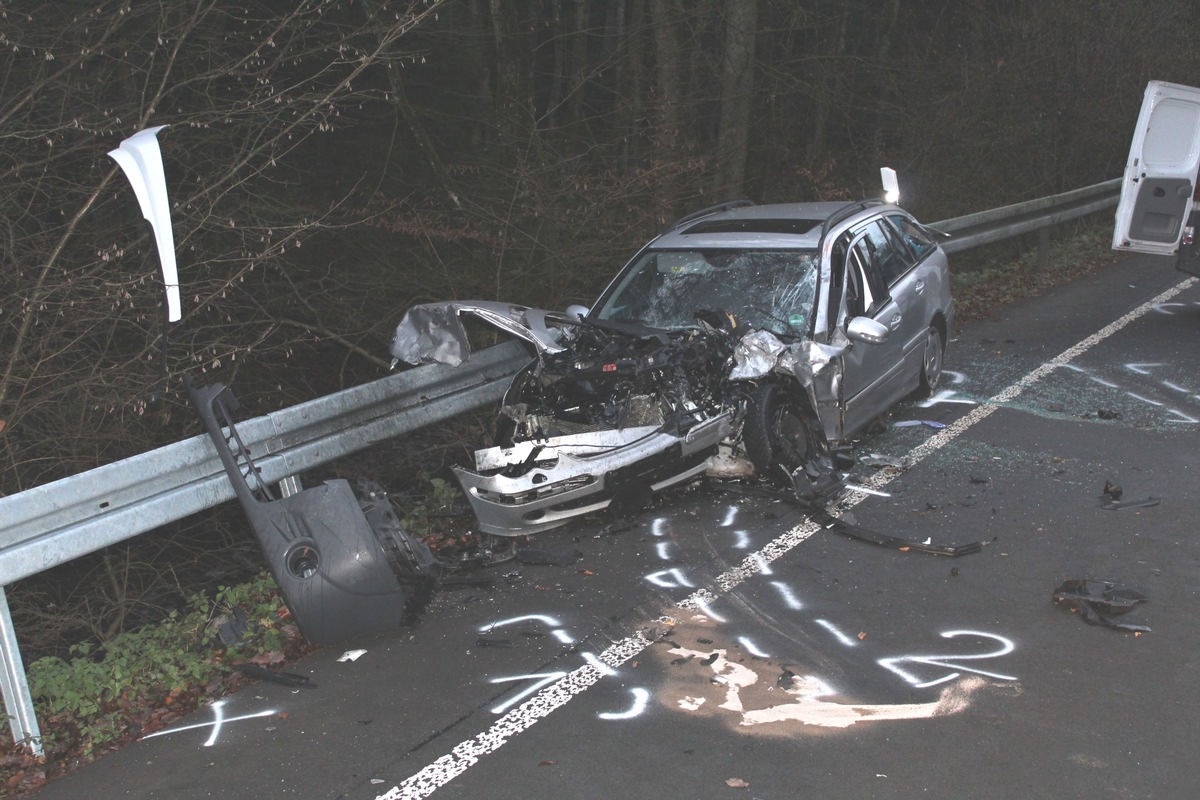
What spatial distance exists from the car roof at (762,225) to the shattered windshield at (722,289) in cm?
7

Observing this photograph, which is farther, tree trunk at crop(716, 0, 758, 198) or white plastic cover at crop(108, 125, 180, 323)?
tree trunk at crop(716, 0, 758, 198)

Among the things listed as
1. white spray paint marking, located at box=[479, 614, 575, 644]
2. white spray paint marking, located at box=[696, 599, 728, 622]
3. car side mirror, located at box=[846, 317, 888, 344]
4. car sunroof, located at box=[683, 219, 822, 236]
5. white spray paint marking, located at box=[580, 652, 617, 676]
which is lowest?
white spray paint marking, located at box=[479, 614, 575, 644]

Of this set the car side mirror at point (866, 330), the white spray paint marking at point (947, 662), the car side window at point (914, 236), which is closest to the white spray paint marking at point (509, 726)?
the white spray paint marking at point (947, 662)

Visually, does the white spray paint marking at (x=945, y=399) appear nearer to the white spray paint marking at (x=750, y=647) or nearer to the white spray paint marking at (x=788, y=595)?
the white spray paint marking at (x=788, y=595)

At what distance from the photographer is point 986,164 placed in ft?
57.6

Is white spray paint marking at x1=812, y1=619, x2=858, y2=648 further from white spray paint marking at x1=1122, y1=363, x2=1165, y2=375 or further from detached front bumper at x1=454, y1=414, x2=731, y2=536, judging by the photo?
white spray paint marking at x1=1122, y1=363, x2=1165, y2=375

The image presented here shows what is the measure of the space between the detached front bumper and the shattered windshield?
1.20 m

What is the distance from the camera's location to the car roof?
7662 millimetres

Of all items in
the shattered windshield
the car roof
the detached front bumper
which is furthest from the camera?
the car roof

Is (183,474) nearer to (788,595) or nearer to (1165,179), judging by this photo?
(788,595)

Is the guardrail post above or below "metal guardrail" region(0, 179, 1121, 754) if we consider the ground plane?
below

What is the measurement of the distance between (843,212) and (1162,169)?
4.89m

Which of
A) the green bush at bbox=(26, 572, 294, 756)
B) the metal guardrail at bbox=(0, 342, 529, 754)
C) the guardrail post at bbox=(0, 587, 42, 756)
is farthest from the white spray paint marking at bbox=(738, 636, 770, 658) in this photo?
the guardrail post at bbox=(0, 587, 42, 756)

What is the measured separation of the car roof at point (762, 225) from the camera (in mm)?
7662
